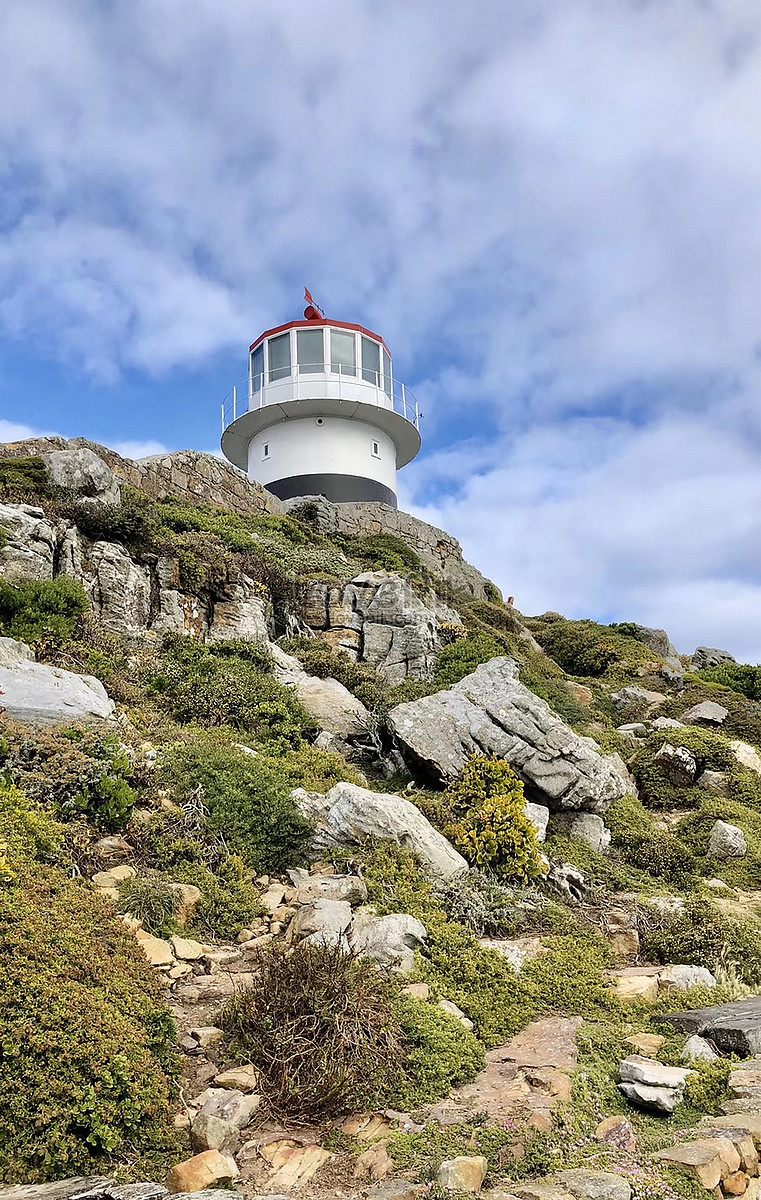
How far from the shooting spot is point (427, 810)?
9859mm

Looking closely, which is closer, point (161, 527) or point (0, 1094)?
point (0, 1094)

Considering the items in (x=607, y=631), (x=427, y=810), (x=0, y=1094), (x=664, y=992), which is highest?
(x=607, y=631)

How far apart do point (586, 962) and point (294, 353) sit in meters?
23.4

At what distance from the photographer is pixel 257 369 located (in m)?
28.0

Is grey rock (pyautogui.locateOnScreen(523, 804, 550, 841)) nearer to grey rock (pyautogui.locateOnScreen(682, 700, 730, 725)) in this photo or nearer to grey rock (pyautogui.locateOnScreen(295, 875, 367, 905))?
grey rock (pyautogui.locateOnScreen(295, 875, 367, 905))

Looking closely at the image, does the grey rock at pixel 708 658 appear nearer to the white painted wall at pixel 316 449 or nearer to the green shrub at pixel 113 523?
the white painted wall at pixel 316 449

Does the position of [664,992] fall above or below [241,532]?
below

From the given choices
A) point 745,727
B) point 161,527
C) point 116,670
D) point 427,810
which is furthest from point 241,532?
point 745,727

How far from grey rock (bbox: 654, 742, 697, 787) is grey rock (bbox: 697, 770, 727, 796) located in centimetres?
16

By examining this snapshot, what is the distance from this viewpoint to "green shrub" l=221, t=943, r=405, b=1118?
454cm

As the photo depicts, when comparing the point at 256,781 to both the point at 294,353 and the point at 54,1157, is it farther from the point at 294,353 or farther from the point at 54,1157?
the point at 294,353

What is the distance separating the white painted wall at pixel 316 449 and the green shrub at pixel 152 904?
21.2m

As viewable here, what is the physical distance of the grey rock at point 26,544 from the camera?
1190 centimetres

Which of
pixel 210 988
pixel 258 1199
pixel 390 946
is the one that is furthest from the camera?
pixel 390 946
